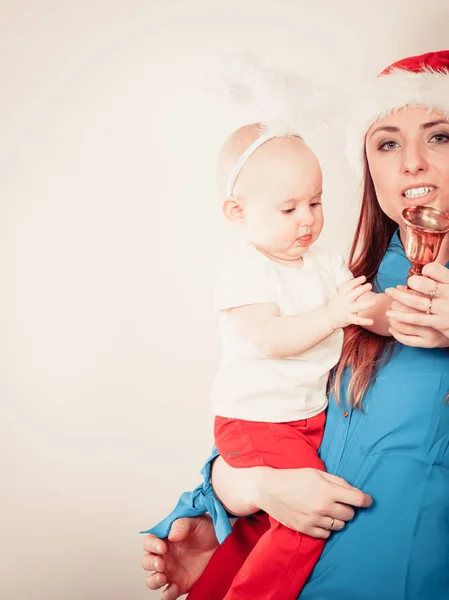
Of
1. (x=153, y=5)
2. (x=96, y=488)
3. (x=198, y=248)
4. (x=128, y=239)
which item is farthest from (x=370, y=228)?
(x=96, y=488)

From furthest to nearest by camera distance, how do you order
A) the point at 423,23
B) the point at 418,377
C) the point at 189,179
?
the point at 189,179 → the point at 423,23 → the point at 418,377

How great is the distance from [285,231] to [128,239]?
86 cm

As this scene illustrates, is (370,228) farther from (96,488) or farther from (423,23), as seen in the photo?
(96,488)

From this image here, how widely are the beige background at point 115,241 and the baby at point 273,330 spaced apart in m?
0.61

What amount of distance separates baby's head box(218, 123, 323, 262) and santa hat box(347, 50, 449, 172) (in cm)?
21

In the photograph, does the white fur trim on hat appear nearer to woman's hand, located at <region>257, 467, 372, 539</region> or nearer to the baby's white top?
the baby's white top

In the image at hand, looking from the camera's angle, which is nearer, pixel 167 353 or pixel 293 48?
pixel 293 48

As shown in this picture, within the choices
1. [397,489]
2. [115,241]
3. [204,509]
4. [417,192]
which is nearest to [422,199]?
[417,192]

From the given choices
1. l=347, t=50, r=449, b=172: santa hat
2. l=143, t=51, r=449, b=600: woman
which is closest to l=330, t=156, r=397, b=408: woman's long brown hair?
l=143, t=51, r=449, b=600: woman

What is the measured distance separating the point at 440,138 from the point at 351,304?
0.49 metres

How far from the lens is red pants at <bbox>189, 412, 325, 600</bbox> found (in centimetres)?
157

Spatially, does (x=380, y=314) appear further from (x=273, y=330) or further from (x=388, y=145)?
(x=388, y=145)

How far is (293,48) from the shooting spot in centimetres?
224

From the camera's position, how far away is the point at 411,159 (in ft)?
5.46
